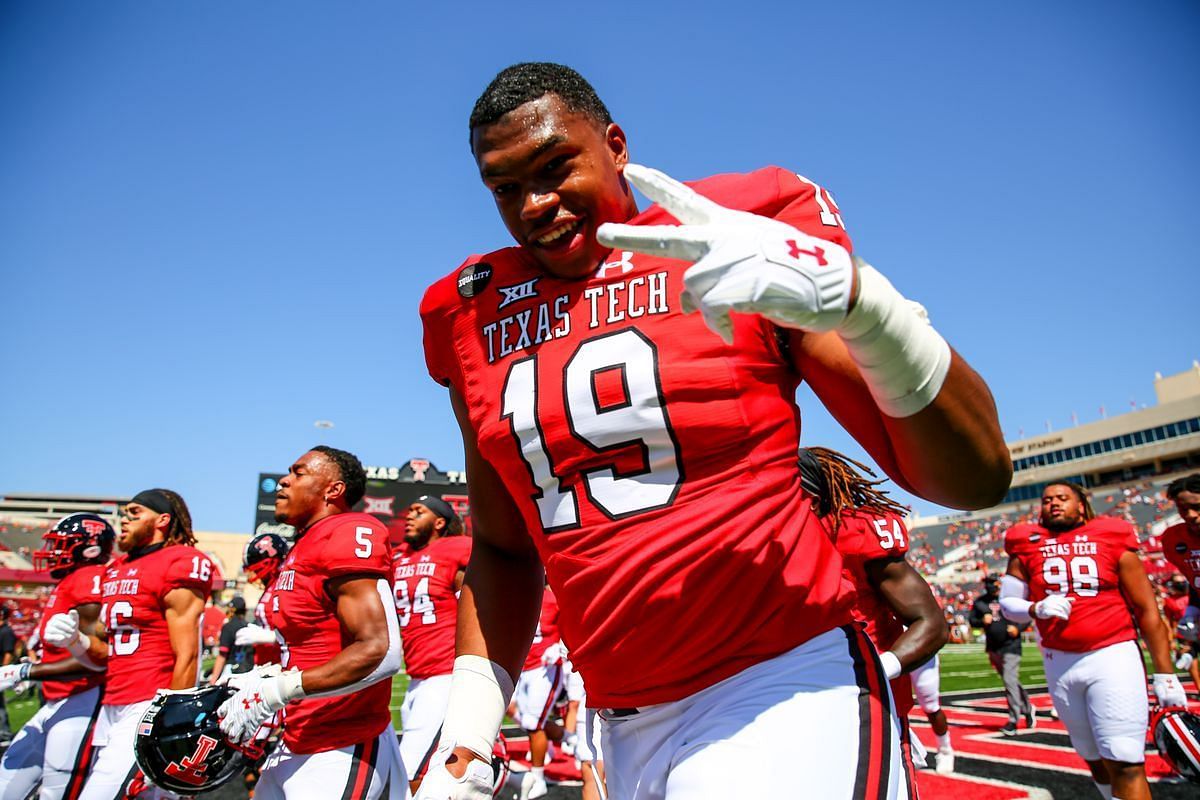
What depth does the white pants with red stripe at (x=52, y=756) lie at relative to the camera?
549 cm

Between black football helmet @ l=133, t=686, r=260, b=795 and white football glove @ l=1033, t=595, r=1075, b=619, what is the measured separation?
546cm

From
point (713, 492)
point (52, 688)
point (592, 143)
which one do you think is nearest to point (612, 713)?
point (713, 492)

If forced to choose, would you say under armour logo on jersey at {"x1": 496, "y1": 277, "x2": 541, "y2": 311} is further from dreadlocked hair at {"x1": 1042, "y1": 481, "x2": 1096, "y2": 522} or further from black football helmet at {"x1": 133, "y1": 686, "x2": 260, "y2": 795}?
dreadlocked hair at {"x1": 1042, "y1": 481, "x2": 1096, "y2": 522}

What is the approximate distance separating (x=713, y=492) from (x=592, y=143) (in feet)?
2.97

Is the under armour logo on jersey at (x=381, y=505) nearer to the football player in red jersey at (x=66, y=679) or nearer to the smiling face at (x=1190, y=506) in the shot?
the football player in red jersey at (x=66, y=679)

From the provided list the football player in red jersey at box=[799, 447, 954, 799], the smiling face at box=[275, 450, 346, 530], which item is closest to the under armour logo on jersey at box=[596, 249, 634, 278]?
the football player in red jersey at box=[799, 447, 954, 799]

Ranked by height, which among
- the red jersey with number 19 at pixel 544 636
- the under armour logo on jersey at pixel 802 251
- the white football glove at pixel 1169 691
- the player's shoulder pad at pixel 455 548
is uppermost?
the under armour logo on jersey at pixel 802 251

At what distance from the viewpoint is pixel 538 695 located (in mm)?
8750

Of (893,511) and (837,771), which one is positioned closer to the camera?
(837,771)

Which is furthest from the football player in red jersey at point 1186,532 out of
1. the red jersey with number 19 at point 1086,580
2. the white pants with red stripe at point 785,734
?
the white pants with red stripe at point 785,734

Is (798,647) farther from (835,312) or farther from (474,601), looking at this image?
(474,601)

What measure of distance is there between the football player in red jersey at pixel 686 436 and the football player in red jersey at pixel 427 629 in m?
5.26

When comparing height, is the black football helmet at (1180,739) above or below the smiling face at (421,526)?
below

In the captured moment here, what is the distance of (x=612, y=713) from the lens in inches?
67.3
